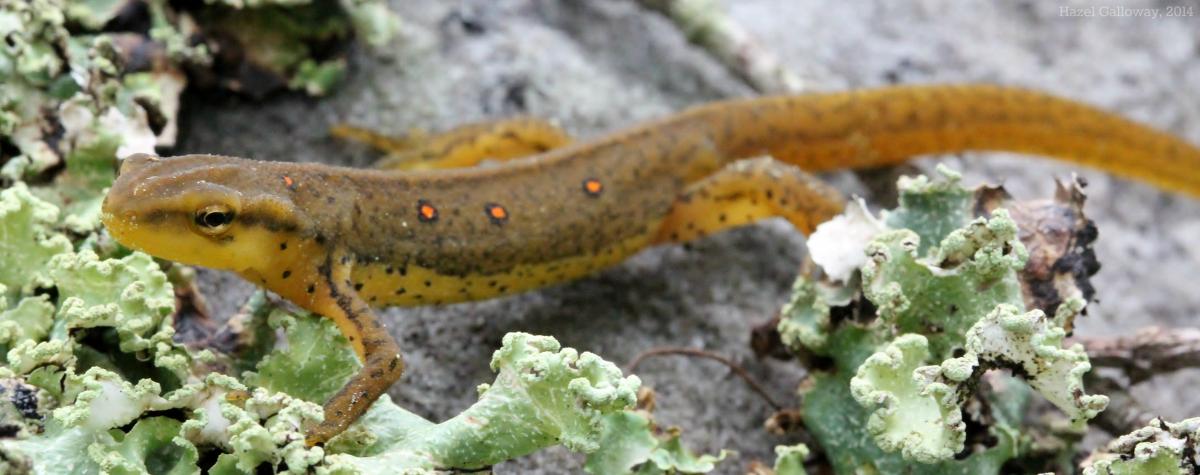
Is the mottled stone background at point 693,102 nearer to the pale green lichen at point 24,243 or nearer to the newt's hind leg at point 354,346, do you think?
the newt's hind leg at point 354,346

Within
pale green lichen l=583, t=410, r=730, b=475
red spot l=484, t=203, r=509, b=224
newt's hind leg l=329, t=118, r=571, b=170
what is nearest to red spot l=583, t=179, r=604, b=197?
red spot l=484, t=203, r=509, b=224

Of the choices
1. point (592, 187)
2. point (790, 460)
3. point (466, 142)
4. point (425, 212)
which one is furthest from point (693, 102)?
point (790, 460)

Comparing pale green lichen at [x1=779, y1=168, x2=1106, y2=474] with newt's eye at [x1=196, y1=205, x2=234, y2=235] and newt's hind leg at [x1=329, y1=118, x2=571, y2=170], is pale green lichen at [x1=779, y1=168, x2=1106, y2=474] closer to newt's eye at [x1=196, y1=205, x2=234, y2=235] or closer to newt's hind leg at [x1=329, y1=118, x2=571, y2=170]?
newt's hind leg at [x1=329, y1=118, x2=571, y2=170]

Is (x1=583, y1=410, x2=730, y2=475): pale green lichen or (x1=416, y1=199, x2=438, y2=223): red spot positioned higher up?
(x1=416, y1=199, x2=438, y2=223): red spot

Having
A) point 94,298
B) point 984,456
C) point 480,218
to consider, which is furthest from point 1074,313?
point 94,298

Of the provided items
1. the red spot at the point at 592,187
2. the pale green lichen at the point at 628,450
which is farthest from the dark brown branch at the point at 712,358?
the pale green lichen at the point at 628,450

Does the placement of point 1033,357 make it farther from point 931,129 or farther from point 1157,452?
point 931,129
